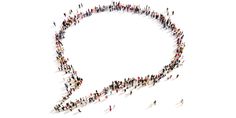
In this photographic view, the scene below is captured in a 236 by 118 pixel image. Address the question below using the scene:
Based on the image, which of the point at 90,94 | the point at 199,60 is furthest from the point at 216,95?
the point at 90,94

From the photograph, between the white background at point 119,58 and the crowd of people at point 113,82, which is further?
the crowd of people at point 113,82

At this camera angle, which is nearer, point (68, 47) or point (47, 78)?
point (47, 78)

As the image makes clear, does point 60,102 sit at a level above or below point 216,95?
above

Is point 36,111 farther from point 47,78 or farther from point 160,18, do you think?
point 160,18

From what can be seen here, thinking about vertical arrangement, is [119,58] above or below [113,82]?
above

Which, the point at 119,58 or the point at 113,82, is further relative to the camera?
the point at 119,58
